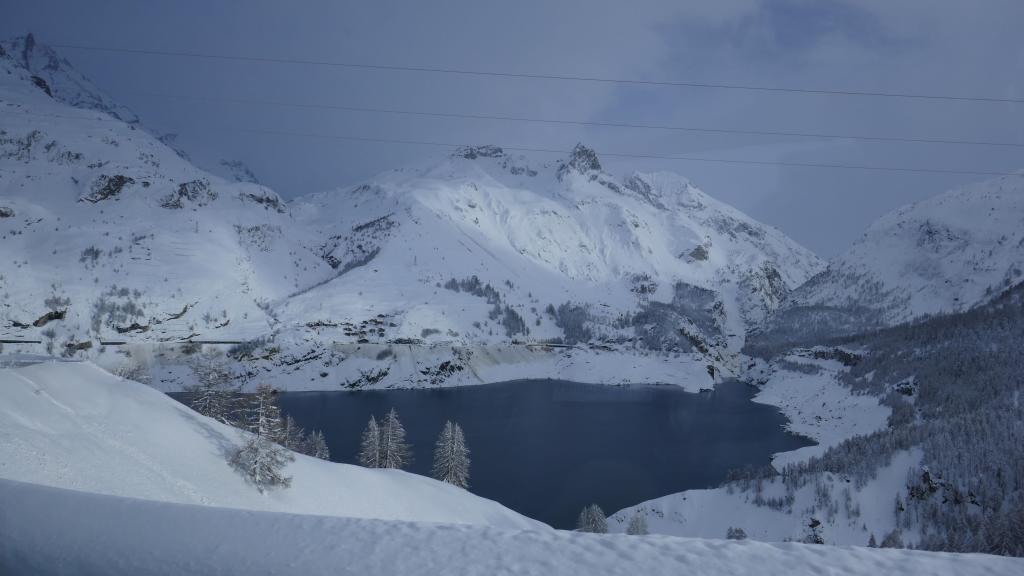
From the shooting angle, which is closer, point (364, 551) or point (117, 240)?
point (364, 551)

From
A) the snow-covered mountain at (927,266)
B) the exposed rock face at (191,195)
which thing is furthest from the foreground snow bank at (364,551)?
the snow-covered mountain at (927,266)

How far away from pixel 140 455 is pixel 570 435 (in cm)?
6174

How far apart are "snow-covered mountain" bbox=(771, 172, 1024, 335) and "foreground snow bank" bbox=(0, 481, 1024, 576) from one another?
17540cm

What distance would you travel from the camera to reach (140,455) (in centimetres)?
1798

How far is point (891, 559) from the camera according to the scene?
569cm

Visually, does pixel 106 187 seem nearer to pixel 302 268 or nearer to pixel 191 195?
pixel 191 195

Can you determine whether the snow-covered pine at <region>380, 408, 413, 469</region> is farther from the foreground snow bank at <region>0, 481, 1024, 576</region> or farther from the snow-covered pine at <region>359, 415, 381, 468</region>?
the foreground snow bank at <region>0, 481, 1024, 576</region>

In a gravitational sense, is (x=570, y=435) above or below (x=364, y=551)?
above

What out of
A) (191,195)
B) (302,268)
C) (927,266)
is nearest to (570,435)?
(302,268)

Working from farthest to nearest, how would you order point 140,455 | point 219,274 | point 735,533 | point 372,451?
point 219,274 < point 372,451 < point 735,533 < point 140,455

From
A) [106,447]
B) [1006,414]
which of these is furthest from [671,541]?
[1006,414]

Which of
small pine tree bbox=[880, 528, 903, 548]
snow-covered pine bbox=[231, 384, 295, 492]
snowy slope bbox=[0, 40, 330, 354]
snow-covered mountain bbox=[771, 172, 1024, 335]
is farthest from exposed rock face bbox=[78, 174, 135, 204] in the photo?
snow-covered mountain bbox=[771, 172, 1024, 335]

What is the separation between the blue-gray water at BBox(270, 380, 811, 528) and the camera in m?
51.2

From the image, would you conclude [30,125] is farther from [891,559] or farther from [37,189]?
[891,559]
